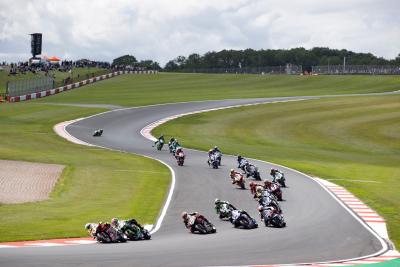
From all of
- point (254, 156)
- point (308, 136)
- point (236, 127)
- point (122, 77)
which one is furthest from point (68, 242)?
point (122, 77)

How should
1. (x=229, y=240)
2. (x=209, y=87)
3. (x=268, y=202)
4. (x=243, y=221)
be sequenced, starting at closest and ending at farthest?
1. (x=229, y=240)
2. (x=243, y=221)
3. (x=268, y=202)
4. (x=209, y=87)

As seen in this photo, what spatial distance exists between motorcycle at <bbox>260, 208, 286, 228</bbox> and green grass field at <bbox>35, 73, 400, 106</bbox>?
225 ft

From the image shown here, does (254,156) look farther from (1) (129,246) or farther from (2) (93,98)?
(2) (93,98)

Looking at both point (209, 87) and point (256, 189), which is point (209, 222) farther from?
point (209, 87)

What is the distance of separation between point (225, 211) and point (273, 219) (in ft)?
7.40

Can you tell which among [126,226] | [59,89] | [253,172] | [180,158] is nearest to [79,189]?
[253,172]

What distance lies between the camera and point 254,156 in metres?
56.1

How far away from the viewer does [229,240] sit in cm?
2577

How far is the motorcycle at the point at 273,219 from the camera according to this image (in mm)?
28766

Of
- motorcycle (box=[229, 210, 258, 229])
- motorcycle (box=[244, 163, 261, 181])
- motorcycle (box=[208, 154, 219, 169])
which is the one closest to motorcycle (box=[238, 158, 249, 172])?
motorcycle (box=[244, 163, 261, 181])

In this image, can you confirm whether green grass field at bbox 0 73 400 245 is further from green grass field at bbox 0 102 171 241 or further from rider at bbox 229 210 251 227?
rider at bbox 229 210 251 227

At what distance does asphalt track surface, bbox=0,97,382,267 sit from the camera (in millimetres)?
21734

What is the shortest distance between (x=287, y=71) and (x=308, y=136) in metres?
101

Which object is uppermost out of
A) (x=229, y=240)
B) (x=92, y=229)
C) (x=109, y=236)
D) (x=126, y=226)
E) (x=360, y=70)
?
(x=360, y=70)
